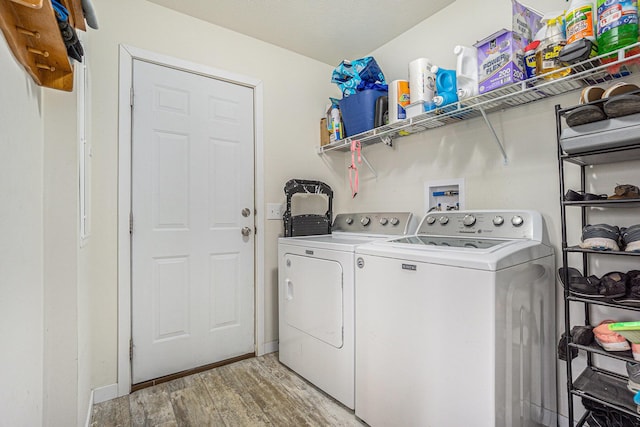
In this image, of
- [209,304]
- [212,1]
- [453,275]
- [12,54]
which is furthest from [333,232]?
[12,54]

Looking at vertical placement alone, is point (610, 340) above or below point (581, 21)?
below

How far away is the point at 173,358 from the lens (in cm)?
207

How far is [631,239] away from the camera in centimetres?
119

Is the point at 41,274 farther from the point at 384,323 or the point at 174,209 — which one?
the point at 384,323

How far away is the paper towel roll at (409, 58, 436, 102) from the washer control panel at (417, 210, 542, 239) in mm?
700

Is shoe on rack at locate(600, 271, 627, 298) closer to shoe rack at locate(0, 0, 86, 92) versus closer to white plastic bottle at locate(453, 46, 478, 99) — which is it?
white plastic bottle at locate(453, 46, 478, 99)

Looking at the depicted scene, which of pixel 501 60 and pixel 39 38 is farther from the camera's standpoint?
pixel 501 60

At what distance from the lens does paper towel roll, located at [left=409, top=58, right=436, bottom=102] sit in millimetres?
1844

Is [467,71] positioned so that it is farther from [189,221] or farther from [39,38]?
[189,221]

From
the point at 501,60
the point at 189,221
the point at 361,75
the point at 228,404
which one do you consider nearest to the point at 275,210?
the point at 189,221

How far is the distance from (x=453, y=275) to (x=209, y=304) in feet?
Answer: 5.48

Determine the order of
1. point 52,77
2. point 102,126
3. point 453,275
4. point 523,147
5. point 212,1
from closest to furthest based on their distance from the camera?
point 52,77 < point 453,275 < point 523,147 < point 102,126 < point 212,1

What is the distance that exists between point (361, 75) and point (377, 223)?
104cm

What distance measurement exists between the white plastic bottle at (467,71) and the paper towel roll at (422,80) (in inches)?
8.0
